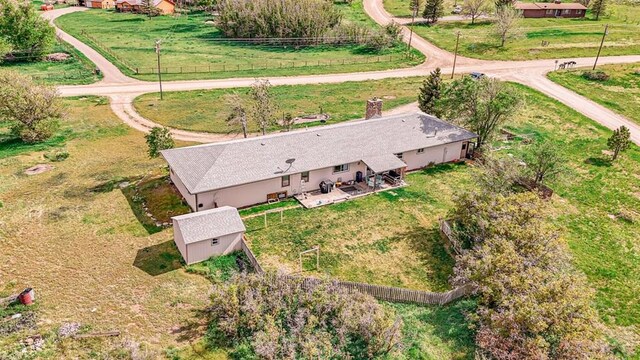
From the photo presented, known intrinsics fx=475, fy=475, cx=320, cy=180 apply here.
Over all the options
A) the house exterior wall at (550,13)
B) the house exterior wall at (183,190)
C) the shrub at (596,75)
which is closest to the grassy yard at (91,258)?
the house exterior wall at (183,190)

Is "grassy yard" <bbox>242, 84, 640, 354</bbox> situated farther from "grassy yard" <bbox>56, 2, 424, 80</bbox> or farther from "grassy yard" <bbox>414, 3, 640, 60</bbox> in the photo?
"grassy yard" <bbox>414, 3, 640, 60</bbox>

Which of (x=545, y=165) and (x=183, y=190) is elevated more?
(x=545, y=165)

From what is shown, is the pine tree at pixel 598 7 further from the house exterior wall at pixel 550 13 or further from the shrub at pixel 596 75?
the shrub at pixel 596 75

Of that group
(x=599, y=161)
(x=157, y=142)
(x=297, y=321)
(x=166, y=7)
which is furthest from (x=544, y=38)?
(x=166, y=7)

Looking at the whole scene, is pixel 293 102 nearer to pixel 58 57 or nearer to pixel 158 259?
pixel 158 259

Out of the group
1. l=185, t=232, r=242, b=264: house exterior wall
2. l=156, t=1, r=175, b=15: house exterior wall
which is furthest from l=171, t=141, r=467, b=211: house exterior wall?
l=156, t=1, r=175, b=15: house exterior wall

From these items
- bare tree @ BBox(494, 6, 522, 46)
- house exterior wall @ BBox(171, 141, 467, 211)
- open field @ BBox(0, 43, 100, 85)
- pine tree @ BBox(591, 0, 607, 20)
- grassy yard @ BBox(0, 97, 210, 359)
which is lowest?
grassy yard @ BBox(0, 97, 210, 359)

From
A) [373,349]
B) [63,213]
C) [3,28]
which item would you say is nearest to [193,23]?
[3,28]
